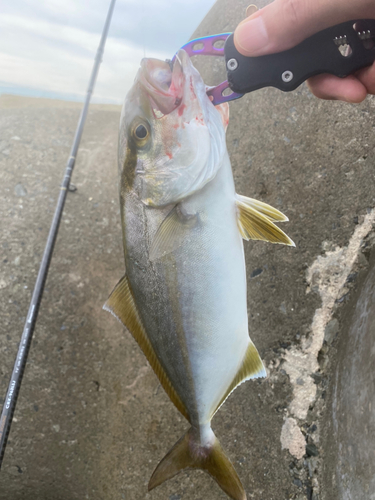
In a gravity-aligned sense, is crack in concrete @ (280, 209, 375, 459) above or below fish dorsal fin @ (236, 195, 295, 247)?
below

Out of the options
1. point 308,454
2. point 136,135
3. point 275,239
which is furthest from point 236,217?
point 308,454

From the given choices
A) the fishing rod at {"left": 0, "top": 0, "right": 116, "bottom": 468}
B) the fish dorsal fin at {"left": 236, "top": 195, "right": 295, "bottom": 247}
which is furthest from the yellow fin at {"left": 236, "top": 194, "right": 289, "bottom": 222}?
the fishing rod at {"left": 0, "top": 0, "right": 116, "bottom": 468}

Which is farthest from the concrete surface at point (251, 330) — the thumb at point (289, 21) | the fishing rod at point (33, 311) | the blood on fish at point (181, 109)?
the blood on fish at point (181, 109)

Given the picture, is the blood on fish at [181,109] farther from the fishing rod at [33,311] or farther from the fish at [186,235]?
the fishing rod at [33,311]

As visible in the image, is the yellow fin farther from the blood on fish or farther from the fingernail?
the fingernail

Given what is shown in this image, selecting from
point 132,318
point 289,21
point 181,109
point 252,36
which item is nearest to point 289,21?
point 289,21

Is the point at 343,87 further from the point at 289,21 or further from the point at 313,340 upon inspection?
the point at 313,340

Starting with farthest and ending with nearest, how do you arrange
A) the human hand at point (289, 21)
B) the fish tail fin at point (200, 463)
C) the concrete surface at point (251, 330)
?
1. the concrete surface at point (251, 330)
2. the fish tail fin at point (200, 463)
3. the human hand at point (289, 21)
